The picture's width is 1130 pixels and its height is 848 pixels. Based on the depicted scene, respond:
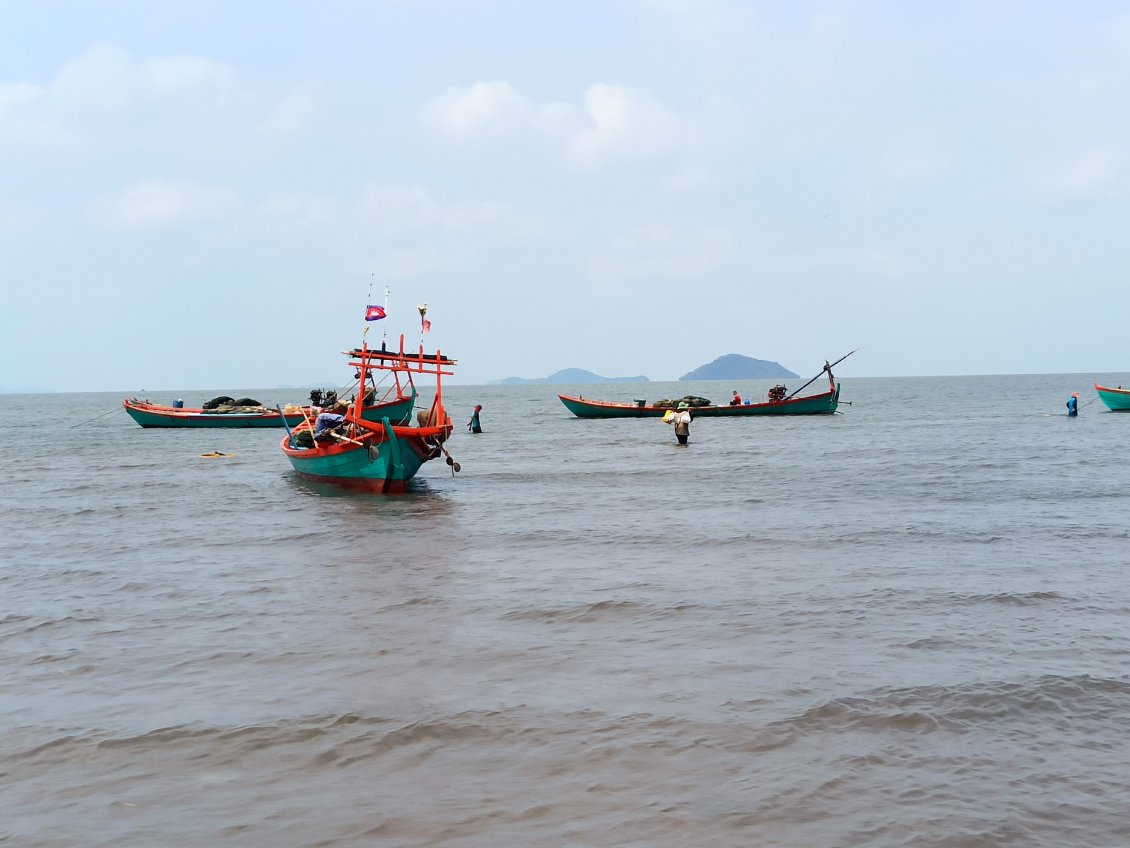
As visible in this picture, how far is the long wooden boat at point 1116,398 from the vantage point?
64312 mm

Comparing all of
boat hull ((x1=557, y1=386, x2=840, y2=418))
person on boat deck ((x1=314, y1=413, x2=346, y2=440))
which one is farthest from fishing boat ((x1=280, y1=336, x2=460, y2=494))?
boat hull ((x1=557, y1=386, x2=840, y2=418))

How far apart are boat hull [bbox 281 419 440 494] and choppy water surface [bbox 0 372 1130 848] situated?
468cm

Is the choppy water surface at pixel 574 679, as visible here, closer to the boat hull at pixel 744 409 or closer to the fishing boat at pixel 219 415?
the fishing boat at pixel 219 415

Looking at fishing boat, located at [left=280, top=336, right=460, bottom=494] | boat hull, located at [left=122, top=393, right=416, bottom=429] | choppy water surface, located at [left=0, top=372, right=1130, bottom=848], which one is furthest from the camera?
boat hull, located at [left=122, top=393, right=416, bottom=429]

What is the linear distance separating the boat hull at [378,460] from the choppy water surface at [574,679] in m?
4.68

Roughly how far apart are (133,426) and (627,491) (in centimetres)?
5999

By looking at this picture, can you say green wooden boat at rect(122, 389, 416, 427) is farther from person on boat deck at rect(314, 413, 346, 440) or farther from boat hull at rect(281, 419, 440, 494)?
boat hull at rect(281, 419, 440, 494)

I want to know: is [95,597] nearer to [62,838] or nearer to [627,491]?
[62,838]

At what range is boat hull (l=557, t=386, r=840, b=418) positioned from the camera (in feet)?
221

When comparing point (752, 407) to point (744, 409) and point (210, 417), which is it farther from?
point (210, 417)

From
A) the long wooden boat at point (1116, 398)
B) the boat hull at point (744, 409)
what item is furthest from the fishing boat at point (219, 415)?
the long wooden boat at point (1116, 398)

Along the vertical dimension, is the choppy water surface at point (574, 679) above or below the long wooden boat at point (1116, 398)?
below

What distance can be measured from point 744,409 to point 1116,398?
24718 mm

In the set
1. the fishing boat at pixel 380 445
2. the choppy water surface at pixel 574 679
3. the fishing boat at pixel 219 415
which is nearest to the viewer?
the choppy water surface at pixel 574 679
